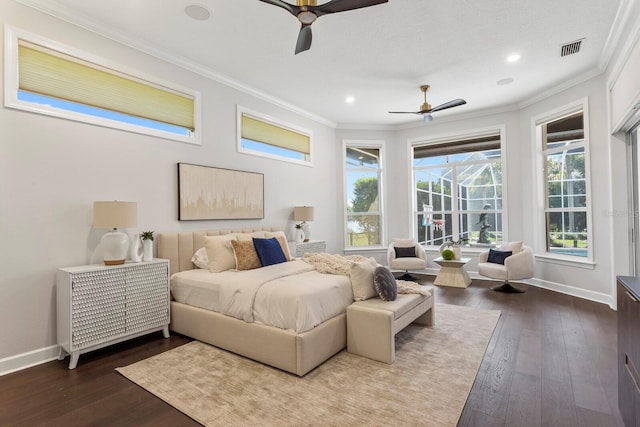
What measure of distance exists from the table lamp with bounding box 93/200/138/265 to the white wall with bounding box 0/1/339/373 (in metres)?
0.29

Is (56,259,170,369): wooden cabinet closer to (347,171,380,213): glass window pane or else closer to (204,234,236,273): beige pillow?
(204,234,236,273): beige pillow

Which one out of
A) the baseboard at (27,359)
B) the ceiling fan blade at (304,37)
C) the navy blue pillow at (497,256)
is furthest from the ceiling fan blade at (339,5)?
the navy blue pillow at (497,256)

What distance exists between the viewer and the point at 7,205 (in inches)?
106


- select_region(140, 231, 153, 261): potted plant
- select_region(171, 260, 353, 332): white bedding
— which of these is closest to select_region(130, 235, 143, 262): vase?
select_region(140, 231, 153, 261): potted plant

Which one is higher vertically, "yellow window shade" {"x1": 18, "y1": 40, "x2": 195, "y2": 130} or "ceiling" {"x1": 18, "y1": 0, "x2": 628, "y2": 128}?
"ceiling" {"x1": 18, "y1": 0, "x2": 628, "y2": 128}

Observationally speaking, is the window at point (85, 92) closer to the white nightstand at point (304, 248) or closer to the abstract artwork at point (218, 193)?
the abstract artwork at point (218, 193)

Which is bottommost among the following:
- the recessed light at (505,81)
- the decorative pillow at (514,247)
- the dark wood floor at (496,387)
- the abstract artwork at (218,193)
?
the dark wood floor at (496,387)

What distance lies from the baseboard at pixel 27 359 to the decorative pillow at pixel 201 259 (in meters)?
1.46

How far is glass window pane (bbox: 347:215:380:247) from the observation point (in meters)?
7.09

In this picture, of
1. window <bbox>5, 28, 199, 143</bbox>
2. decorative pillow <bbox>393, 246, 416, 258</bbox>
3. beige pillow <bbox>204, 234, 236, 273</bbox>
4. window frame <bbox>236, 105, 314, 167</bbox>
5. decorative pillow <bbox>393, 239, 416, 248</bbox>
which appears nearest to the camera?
window <bbox>5, 28, 199, 143</bbox>

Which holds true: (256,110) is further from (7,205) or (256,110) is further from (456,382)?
(456,382)

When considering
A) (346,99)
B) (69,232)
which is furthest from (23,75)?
(346,99)

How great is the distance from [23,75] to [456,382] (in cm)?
440

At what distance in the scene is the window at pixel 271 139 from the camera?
494 cm
